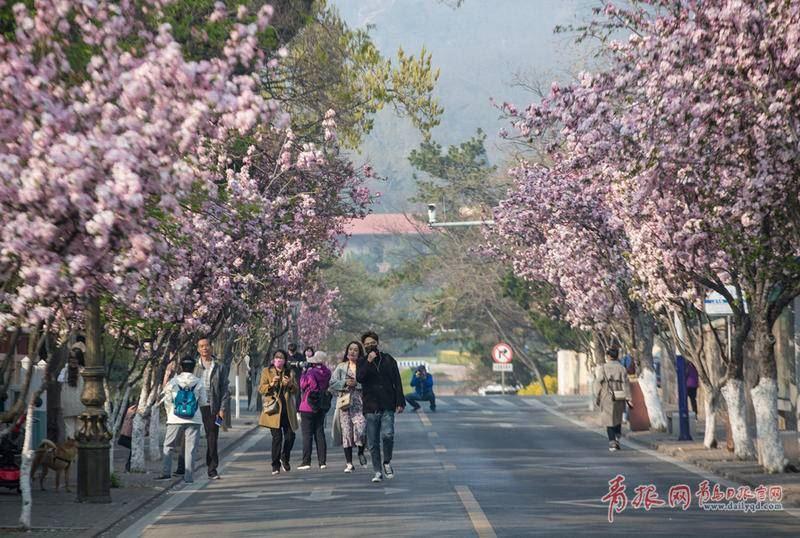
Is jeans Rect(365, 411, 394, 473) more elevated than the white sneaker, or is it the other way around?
jeans Rect(365, 411, 394, 473)

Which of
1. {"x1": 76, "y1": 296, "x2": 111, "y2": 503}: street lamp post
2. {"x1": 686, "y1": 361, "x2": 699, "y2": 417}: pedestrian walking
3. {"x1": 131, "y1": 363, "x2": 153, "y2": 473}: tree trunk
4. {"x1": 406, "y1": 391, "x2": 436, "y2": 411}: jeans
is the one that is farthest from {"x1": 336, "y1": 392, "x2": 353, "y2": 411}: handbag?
{"x1": 406, "y1": 391, "x2": 436, "y2": 411}: jeans

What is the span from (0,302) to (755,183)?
8.51 meters

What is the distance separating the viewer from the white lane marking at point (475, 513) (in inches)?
553

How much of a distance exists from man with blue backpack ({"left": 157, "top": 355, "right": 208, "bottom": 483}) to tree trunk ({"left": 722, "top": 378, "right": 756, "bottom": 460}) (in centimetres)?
825

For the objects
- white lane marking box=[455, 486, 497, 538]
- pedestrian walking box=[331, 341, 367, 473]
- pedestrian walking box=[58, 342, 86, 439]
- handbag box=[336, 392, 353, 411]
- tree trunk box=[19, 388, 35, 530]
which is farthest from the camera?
handbag box=[336, 392, 353, 411]

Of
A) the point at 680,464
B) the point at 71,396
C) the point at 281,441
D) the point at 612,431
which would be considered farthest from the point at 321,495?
the point at 612,431

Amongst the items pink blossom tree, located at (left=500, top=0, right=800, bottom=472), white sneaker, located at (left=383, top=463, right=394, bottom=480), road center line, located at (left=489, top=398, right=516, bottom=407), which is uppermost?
pink blossom tree, located at (left=500, top=0, right=800, bottom=472)

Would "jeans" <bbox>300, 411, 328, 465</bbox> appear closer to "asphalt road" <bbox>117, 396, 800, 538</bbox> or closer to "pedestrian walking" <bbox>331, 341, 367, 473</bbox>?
"asphalt road" <bbox>117, 396, 800, 538</bbox>

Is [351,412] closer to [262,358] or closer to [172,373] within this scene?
[172,373]

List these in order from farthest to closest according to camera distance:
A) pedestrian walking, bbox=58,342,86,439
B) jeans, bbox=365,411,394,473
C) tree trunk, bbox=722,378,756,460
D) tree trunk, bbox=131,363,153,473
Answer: tree trunk, bbox=722,378,756,460 < tree trunk, bbox=131,363,153,473 < pedestrian walking, bbox=58,342,86,439 < jeans, bbox=365,411,394,473

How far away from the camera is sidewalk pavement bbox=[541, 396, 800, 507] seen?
19264 millimetres

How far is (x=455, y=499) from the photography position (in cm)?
1748

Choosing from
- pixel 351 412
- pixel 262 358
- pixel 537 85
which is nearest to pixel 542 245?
pixel 537 85

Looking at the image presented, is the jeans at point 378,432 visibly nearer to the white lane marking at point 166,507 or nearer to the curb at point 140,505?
the white lane marking at point 166,507
